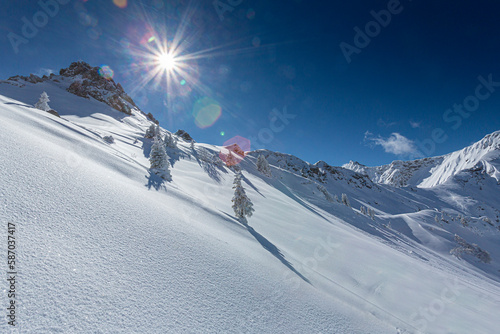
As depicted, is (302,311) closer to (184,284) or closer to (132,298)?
(184,284)

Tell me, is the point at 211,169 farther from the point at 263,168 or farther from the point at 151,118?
the point at 151,118

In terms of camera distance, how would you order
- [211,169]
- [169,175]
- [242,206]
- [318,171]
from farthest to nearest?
[318,171]
[211,169]
[169,175]
[242,206]

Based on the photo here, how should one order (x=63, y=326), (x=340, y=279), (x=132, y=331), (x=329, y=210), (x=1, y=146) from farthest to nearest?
(x=329, y=210) < (x=340, y=279) < (x=1, y=146) < (x=132, y=331) < (x=63, y=326)

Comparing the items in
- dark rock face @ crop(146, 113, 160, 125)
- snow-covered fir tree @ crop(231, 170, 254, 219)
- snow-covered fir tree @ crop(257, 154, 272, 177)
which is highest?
dark rock face @ crop(146, 113, 160, 125)

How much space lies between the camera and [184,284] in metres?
2.67

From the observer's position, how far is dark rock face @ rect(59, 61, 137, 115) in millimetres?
59688

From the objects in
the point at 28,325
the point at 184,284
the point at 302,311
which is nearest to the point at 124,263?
the point at 184,284

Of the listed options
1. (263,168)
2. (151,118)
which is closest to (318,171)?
(263,168)

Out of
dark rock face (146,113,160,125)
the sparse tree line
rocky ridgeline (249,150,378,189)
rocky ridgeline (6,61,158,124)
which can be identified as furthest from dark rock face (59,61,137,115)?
rocky ridgeline (249,150,378,189)

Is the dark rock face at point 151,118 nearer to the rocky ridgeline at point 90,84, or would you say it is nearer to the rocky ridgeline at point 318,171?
the rocky ridgeline at point 90,84

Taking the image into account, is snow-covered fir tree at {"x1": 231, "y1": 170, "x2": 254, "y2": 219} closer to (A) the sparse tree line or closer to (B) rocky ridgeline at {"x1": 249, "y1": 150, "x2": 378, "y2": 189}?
(A) the sparse tree line

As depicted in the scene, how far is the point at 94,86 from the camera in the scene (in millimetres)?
65562

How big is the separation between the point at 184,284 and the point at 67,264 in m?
1.38

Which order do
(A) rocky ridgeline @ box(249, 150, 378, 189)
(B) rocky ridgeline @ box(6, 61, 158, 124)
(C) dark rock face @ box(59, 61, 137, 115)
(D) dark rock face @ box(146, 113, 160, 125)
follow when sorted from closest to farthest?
(B) rocky ridgeline @ box(6, 61, 158, 124) → (C) dark rock face @ box(59, 61, 137, 115) → (D) dark rock face @ box(146, 113, 160, 125) → (A) rocky ridgeline @ box(249, 150, 378, 189)
